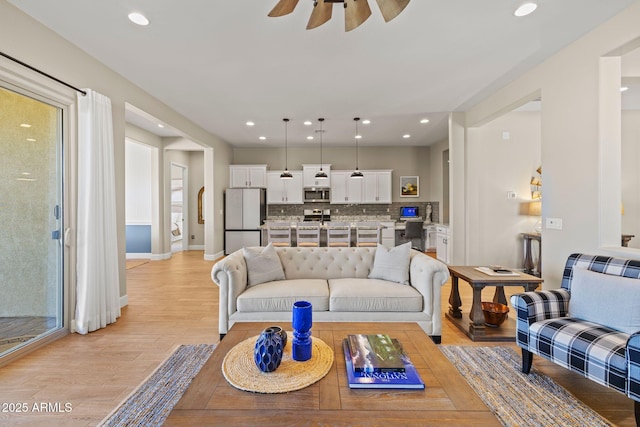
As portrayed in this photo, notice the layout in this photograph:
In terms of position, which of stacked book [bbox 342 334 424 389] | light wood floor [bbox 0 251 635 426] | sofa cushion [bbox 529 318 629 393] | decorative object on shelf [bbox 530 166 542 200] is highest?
decorative object on shelf [bbox 530 166 542 200]

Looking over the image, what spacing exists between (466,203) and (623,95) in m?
2.54

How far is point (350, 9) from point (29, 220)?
3175 millimetres

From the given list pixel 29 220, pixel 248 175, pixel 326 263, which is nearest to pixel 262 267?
pixel 326 263

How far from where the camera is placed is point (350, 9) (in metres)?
1.62

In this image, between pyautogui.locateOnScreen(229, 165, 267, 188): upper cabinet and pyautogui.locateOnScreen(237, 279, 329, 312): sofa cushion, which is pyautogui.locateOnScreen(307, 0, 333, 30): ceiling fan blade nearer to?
pyautogui.locateOnScreen(237, 279, 329, 312): sofa cushion

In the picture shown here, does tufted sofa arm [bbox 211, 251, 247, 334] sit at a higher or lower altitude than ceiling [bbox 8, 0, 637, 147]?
lower

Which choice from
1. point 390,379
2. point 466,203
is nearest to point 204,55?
point 390,379

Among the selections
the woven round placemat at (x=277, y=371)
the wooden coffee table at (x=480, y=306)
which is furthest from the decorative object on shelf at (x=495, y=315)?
the woven round placemat at (x=277, y=371)

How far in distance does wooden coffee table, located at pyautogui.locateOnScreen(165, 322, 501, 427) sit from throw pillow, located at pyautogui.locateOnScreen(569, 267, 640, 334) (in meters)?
1.34

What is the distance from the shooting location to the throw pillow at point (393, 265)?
2.98 m

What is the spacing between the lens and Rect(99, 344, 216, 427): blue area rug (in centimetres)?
173

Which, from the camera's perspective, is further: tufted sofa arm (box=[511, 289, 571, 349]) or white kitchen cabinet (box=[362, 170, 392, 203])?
white kitchen cabinet (box=[362, 170, 392, 203])

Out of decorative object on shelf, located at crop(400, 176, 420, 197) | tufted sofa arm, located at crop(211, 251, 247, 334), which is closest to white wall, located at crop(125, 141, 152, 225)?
tufted sofa arm, located at crop(211, 251, 247, 334)

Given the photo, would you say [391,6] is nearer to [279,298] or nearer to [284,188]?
[279,298]
